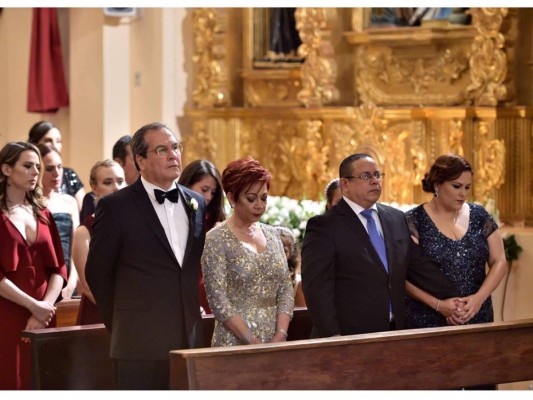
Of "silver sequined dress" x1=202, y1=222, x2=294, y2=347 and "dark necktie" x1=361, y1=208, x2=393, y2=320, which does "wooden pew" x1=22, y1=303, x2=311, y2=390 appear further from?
"dark necktie" x1=361, y1=208, x2=393, y2=320

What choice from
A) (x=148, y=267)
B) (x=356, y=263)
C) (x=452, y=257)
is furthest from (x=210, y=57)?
(x=148, y=267)

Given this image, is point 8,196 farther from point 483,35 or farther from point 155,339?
point 483,35

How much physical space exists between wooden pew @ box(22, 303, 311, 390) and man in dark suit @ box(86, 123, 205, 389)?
2.45ft

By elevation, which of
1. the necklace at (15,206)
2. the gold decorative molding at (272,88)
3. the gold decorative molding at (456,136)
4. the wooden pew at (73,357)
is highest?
the gold decorative molding at (272,88)

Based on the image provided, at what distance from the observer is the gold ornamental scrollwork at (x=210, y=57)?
1102 cm

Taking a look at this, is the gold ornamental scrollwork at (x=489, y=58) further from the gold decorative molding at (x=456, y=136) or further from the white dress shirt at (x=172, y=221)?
the white dress shirt at (x=172, y=221)

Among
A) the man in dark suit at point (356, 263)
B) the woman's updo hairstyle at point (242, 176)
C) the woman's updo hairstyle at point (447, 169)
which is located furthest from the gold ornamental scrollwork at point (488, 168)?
the woman's updo hairstyle at point (242, 176)

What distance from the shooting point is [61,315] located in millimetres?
6652

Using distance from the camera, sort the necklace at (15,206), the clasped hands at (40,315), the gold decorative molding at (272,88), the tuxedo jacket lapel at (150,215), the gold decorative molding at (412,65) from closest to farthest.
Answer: the tuxedo jacket lapel at (150,215)
the clasped hands at (40,315)
the necklace at (15,206)
the gold decorative molding at (412,65)
the gold decorative molding at (272,88)

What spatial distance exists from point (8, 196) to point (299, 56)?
199 inches

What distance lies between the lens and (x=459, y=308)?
561cm

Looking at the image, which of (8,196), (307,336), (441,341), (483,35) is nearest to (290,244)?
(307,336)

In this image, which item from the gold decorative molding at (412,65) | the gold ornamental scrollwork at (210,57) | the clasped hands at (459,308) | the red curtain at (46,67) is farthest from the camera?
the red curtain at (46,67)

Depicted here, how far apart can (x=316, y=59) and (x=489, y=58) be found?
1657mm
